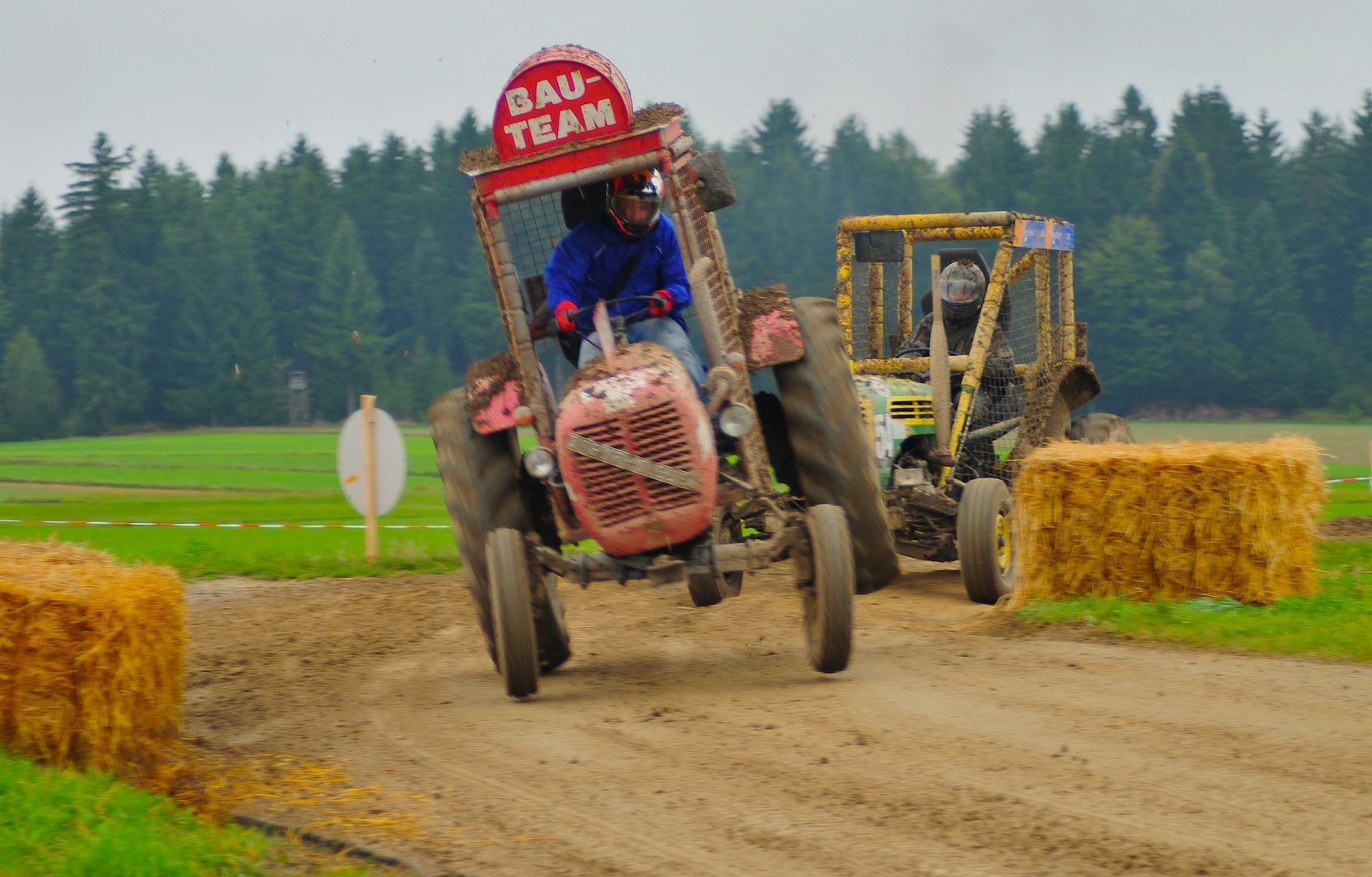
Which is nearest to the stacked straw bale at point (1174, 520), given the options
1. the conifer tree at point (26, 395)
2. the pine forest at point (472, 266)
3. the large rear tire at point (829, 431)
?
the large rear tire at point (829, 431)

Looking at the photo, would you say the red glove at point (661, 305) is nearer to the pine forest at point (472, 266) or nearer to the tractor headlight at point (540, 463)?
the tractor headlight at point (540, 463)

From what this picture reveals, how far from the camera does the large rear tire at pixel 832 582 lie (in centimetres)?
612

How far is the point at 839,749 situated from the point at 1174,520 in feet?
11.4

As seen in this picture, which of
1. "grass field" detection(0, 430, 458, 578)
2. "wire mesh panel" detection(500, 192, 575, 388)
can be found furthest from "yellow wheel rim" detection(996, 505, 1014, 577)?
"grass field" detection(0, 430, 458, 578)

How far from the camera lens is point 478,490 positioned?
676 cm

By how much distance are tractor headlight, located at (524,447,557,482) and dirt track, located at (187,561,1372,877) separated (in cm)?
98

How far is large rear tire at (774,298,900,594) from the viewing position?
675 centimetres

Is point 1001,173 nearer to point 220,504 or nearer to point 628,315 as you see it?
point 220,504

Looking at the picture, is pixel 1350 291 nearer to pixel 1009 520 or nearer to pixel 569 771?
pixel 1009 520

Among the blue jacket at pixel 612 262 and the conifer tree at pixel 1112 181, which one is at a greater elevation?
the conifer tree at pixel 1112 181

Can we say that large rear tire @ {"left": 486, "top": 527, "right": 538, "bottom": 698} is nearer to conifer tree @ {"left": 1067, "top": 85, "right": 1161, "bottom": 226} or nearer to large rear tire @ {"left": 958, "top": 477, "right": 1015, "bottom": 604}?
large rear tire @ {"left": 958, "top": 477, "right": 1015, "bottom": 604}

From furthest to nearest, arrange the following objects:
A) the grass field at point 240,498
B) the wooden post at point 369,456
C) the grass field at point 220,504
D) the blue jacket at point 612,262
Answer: the grass field at point 240,498 → the grass field at point 220,504 → the wooden post at point 369,456 → the blue jacket at point 612,262

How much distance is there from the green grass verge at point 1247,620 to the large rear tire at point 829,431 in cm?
153

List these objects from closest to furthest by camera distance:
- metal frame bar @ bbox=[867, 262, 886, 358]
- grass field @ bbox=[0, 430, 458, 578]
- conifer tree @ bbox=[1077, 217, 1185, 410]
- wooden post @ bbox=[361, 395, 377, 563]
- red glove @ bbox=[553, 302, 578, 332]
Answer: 1. red glove @ bbox=[553, 302, 578, 332]
2. metal frame bar @ bbox=[867, 262, 886, 358]
3. wooden post @ bbox=[361, 395, 377, 563]
4. grass field @ bbox=[0, 430, 458, 578]
5. conifer tree @ bbox=[1077, 217, 1185, 410]
